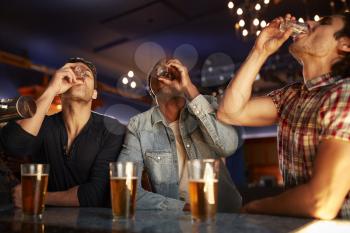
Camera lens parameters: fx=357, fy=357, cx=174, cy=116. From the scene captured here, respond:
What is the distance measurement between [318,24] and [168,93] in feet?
2.37

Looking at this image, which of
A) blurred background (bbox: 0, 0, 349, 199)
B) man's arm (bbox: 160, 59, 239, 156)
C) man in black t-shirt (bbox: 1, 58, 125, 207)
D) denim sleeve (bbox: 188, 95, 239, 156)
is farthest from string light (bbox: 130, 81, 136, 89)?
blurred background (bbox: 0, 0, 349, 199)

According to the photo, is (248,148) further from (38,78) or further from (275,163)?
(38,78)

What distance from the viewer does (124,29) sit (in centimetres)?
504

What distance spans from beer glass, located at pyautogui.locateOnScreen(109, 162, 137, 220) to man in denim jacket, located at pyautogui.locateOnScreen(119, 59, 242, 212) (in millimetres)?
563

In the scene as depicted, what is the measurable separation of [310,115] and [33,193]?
0.96m

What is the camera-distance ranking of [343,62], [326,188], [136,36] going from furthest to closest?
[136,36], [343,62], [326,188]

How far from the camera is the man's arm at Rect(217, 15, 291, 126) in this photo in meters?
1.51

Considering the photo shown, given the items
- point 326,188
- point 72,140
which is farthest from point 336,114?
point 72,140

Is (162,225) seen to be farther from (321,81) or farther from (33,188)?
(321,81)

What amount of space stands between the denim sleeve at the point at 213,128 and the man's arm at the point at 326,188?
1.65ft

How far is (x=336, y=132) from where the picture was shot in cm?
110

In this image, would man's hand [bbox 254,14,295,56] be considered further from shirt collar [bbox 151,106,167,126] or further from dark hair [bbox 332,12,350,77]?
shirt collar [bbox 151,106,167,126]

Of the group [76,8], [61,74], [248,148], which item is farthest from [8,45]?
[248,148]

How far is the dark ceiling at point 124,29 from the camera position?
431cm
